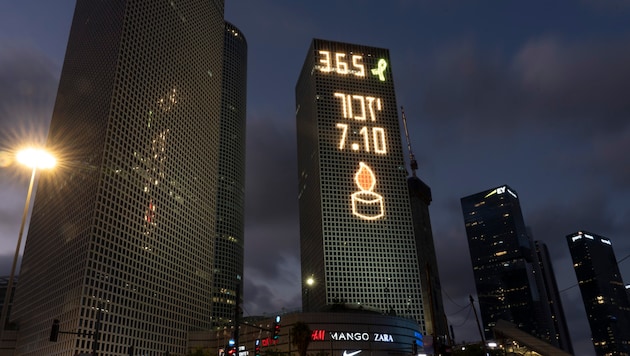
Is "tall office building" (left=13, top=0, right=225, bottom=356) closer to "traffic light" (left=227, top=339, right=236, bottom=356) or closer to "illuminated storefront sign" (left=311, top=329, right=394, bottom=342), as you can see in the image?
"illuminated storefront sign" (left=311, top=329, right=394, bottom=342)

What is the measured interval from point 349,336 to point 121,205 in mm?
83841

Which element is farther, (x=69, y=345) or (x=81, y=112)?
(x=81, y=112)

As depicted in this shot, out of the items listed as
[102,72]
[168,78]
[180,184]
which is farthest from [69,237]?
[168,78]

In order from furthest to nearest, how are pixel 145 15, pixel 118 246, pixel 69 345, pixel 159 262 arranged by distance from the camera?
pixel 145 15 < pixel 159 262 < pixel 118 246 < pixel 69 345

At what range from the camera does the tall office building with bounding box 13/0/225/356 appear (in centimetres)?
14662

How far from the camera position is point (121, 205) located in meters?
158

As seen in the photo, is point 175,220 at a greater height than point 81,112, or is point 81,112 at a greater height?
point 81,112

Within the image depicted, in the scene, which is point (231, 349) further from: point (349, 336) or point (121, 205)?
point (121, 205)

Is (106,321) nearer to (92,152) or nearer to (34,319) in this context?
(34,319)

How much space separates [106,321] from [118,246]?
76.5ft

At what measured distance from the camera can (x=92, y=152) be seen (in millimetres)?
161125

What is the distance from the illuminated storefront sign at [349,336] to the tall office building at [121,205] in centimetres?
5377

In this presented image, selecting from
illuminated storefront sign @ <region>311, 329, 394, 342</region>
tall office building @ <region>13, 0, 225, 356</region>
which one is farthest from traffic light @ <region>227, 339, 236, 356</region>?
tall office building @ <region>13, 0, 225, 356</region>

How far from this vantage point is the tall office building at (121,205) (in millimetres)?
146625
